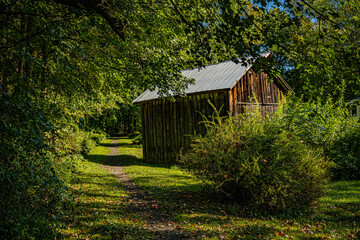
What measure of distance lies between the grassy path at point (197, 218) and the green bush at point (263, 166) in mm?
460

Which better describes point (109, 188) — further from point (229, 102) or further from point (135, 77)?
point (229, 102)

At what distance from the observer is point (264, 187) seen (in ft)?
23.7

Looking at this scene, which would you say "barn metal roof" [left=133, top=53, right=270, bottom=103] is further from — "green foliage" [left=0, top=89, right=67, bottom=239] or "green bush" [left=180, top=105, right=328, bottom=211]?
"green foliage" [left=0, top=89, right=67, bottom=239]

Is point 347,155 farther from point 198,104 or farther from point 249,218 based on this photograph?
point 249,218

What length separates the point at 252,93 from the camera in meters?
14.6

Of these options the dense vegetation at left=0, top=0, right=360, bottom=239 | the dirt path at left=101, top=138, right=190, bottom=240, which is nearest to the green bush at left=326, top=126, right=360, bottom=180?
the dense vegetation at left=0, top=0, right=360, bottom=239

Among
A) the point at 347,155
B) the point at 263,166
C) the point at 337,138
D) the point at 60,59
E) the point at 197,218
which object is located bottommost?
the point at 197,218

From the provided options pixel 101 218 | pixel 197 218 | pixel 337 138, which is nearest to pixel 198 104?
pixel 337 138

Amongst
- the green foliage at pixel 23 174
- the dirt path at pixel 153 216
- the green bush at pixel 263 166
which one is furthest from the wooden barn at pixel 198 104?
the green foliage at pixel 23 174

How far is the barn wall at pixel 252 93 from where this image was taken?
14.9 metres

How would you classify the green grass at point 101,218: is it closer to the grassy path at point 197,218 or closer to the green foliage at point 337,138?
the grassy path at point 197,218

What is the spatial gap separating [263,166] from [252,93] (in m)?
7.80

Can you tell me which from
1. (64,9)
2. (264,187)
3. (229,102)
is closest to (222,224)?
(264,187)

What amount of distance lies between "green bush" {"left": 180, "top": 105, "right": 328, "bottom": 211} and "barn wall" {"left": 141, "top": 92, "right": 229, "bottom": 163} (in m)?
6.70
